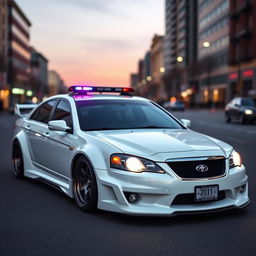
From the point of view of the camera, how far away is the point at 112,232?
5.03m

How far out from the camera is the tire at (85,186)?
5688 millimetres

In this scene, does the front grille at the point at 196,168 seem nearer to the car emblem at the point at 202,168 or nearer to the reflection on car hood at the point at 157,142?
the car emblem at the point at 202,168

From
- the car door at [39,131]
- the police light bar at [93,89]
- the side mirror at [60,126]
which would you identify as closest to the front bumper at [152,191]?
the side mirror at [60,126]

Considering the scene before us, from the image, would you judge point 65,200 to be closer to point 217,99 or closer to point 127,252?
point 127,252

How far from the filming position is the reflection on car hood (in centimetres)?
547

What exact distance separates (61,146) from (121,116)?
937 mm

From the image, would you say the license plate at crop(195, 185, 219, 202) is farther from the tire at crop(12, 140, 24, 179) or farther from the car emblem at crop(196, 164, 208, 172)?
the tire at crop(12, 140, 24, 179)

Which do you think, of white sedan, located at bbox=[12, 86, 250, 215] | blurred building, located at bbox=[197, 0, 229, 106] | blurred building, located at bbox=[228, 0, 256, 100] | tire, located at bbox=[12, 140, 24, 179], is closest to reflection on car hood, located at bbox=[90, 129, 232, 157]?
white sedan, located at bbox=[12, 86, 250, 215]

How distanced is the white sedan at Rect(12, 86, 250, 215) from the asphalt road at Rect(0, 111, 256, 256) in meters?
0.17

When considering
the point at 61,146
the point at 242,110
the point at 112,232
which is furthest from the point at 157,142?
the point at 242,110

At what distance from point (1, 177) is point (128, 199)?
3984 millimetres

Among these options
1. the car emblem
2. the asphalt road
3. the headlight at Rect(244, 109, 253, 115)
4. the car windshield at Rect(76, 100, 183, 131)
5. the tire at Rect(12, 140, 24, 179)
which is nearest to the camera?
the asphalt road

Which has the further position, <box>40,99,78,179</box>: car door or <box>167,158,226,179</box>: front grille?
<box>40,99,78,179</box>: car door

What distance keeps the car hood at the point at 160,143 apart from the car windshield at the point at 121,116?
1.11ft
